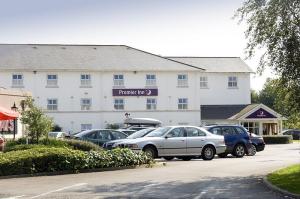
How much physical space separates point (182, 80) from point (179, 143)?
39.4 metres

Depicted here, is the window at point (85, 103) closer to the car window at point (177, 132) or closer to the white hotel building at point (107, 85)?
the white hotel building at point (107, 85)

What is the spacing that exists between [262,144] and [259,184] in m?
17.7

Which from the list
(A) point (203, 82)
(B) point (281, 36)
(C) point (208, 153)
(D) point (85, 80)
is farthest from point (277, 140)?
(B) point (281, 36)

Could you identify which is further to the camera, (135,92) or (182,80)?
(182,80)

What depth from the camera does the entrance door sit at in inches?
2579

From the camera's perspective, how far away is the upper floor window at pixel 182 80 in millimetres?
65000

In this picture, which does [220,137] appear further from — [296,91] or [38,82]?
[38,82]

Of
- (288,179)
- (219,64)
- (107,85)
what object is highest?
(219,64)

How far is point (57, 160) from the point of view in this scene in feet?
65.5

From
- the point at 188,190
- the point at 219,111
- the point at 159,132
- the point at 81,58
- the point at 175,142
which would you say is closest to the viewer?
the point at 188,190

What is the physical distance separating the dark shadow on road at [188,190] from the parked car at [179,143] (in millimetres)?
8235

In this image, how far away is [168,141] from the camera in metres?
25.8

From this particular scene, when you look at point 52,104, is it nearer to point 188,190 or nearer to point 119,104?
point 119,104

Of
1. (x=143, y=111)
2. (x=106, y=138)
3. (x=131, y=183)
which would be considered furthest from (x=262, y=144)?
(x=143, y=111)
